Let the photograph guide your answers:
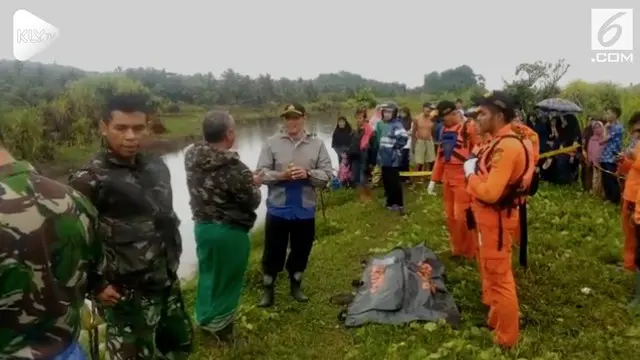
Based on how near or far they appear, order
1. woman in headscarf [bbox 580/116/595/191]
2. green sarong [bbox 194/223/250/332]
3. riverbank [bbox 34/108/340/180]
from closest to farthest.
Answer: green sarong [bbox 194/223/250/332]
woman in headscarf [bbox 580/116/595/191]
riverbank [bbox 34/108/340/180]

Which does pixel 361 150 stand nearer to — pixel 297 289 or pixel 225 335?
pixel 297 289

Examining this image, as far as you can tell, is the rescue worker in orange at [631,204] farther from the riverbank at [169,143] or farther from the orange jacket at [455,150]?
the riverbank at [169,143]

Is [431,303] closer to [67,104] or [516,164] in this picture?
[516,164]

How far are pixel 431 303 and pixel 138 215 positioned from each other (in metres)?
2.64

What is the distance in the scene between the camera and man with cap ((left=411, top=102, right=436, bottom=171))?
439 inches

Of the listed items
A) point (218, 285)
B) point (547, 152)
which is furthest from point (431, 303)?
point (547, 152)

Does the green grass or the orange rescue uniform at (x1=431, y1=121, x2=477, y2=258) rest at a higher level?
the orange rescue uniform at (x1=431, y1=121, x2=477, y2=258)

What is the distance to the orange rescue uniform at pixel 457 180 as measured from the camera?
5.61 m

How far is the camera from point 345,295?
505 cm

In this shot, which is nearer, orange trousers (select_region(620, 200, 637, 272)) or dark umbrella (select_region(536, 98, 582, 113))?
orange trousers (select_region(620, 200, 637, 272))

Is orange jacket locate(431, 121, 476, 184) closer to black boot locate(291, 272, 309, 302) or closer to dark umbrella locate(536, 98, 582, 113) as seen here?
black boot locate(291, 272, 309, 302)

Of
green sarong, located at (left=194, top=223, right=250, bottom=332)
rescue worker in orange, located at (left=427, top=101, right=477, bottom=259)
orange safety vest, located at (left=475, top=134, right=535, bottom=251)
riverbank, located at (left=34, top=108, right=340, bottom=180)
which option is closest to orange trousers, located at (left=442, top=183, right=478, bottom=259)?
rescue worker in orange, located at (left=427, top=101, right=477, bottom=259)

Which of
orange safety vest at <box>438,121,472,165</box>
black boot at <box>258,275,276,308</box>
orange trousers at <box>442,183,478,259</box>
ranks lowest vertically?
black boot at <box>258,275,276,308</box>

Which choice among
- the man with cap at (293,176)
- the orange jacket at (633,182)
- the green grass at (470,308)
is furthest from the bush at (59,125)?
the orange jacket at (633,182)
